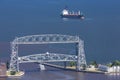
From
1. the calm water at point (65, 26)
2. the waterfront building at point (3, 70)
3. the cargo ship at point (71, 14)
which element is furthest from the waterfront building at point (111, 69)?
the cargo ship at point (71, 14)

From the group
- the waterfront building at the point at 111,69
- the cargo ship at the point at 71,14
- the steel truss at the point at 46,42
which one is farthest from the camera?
the cargo ship at the point at 71,14

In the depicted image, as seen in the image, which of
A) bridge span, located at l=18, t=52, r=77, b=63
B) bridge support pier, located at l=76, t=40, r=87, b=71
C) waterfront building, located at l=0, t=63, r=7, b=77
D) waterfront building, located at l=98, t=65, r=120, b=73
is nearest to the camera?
waterfront building, located at l=0, t=63, r=7, b=77

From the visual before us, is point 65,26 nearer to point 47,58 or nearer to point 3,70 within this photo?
point 47,58

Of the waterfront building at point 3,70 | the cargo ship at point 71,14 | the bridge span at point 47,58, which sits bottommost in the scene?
the waterfront building at point 3,70

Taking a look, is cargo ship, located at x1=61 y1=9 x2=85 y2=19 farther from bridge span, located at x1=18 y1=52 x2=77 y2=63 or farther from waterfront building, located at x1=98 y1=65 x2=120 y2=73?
waterfront building, located at x1=98 y1=65 x2=120 y2=73

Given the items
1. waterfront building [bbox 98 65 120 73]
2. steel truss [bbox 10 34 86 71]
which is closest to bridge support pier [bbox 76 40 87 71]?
steel truss [bbox 10 34 86 71]

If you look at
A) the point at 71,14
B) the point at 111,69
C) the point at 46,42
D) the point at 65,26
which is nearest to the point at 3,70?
the point at 46,42

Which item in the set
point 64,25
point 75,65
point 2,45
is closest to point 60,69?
point 75,65

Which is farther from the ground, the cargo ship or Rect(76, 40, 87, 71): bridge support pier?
the cargo ship

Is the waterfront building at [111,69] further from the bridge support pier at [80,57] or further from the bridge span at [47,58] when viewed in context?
the bridge span at [47,58]
